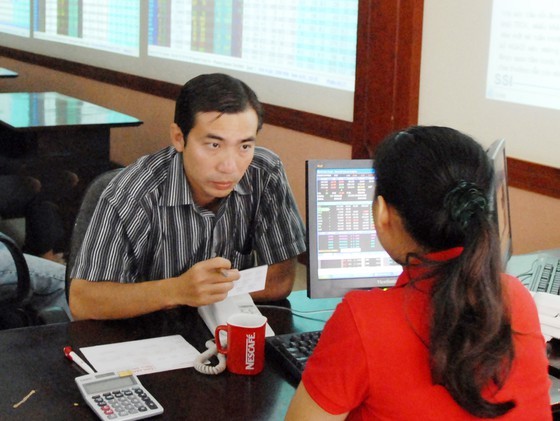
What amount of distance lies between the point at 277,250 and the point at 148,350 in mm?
581

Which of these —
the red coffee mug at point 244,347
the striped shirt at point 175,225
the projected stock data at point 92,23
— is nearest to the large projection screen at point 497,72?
the striped shirt at point 175,225

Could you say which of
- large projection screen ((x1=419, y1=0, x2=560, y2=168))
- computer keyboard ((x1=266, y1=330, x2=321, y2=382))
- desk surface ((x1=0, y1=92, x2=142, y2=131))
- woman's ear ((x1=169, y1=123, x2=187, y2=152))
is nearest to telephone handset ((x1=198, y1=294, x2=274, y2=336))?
computer keyboard ((x1=266, y1=330, x2=321, y2=382))

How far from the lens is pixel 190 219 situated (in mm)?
2088

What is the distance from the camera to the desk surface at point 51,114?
14.3 feet

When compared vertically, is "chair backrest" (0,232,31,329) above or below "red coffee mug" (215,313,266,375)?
below

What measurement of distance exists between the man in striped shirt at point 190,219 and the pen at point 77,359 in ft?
0.70

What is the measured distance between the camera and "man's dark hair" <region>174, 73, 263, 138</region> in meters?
1.98

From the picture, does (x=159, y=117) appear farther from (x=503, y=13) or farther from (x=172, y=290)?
(x=172, y=290)

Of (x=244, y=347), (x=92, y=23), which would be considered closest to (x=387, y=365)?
(x=244, y=347)

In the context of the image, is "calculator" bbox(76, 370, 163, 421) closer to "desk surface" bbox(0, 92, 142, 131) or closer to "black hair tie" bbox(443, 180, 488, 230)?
"black hair tie" bbox(443, 180, 488, 230)

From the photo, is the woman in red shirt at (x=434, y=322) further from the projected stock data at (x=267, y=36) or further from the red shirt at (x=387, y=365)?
the projected stock data at (x=267, y=36)

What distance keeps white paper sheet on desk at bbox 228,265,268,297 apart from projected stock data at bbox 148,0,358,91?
2.43 metres

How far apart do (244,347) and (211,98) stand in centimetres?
67

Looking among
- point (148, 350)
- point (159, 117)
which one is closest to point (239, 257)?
point (148, 350)
